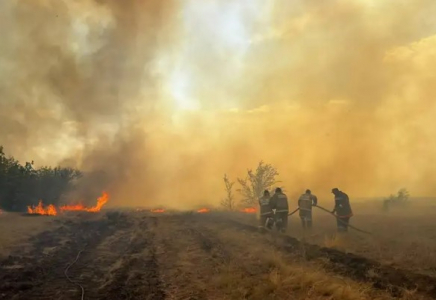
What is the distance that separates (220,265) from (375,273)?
4.43m

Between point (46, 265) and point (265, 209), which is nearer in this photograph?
point (46, 265)

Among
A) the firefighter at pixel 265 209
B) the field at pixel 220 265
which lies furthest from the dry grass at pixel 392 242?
the firefighter at pixel 265 209

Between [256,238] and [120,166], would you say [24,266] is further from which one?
[120,166]

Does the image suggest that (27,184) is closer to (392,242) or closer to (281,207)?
(281,207)

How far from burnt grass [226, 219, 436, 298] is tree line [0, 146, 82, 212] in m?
30.0

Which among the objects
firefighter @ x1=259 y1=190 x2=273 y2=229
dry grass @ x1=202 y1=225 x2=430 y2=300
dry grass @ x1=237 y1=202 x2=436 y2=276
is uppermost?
firefighter @ x1=259 y1=190 x2=273 y2=229

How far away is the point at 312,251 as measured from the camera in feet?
43.9

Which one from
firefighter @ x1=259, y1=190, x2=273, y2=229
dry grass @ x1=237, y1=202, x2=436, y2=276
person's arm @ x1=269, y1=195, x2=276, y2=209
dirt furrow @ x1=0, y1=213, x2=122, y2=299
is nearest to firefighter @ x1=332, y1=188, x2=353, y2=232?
dry grass @ x1=237, y1=202, x2=436, y2=276

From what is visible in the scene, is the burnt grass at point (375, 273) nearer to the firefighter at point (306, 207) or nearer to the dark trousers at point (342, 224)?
the dark trousers at point (342, 224)

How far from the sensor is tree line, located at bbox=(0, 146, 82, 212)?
34406 millimetres

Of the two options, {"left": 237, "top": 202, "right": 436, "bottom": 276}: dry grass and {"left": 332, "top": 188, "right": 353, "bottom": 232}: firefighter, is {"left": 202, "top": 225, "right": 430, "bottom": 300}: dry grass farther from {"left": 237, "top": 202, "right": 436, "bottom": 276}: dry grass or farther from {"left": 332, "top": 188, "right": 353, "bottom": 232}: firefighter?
{"left": 332, "top": 188, "right": 353, "bottom": 232}: firefighter

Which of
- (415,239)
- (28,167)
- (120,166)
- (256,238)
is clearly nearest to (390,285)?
(415,239)

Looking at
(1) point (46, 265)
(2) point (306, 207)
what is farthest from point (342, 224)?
(1) point (46, 265)

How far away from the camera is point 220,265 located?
38.3 feet
